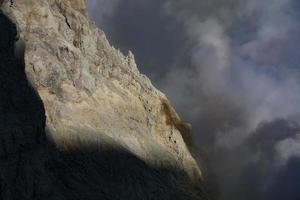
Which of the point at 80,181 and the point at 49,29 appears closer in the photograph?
the point at 80,181

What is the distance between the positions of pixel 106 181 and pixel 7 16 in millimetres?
18470

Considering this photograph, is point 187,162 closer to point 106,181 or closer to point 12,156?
point 106,181

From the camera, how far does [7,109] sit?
201ft

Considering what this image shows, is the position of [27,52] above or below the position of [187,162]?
below

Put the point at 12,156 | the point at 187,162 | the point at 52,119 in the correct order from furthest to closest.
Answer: the point at 187,162, the point at 52,119, the point at 12,156

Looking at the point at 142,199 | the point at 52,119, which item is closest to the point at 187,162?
the point at 142,199

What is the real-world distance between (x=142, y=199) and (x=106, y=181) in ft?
17.3

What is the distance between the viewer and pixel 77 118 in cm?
7688

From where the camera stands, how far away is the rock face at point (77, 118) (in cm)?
6143

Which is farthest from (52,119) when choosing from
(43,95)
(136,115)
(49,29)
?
(136,115)

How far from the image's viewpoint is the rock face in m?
61.4

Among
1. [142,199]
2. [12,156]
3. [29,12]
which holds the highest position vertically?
[29,12]

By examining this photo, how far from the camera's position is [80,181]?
6806cm

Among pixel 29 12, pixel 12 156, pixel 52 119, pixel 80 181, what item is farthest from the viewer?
pixel 29 12
